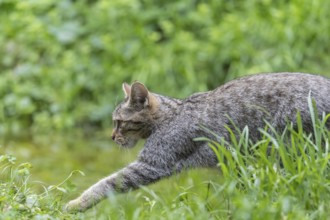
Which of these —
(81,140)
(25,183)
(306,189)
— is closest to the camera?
(306,189)

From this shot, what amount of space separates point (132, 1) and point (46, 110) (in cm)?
176

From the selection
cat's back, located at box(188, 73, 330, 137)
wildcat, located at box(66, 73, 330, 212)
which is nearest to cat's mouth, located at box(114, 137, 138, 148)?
wildcat, located at box(66, 73, 330, 212)

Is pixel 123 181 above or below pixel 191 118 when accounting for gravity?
below

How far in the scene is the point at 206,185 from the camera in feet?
19.7

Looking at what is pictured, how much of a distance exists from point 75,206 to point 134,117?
1.01 meters

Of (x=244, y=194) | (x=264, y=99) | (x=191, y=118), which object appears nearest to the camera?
(x=244, y=194)

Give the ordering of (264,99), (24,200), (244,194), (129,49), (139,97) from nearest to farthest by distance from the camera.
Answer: (244,194) < (24,200) < (264,99) < (139,97) < (129,49)

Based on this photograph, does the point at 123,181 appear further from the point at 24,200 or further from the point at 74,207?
the point at 24,200

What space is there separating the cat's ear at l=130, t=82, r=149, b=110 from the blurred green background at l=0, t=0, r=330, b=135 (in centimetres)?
387

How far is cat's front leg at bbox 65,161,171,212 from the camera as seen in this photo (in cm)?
639

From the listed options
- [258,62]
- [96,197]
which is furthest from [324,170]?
[258,62]

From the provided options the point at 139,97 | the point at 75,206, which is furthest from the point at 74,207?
the point at 139,97

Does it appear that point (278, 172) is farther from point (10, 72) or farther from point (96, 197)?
point (10, 72)

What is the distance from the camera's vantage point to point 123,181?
21.5ft
